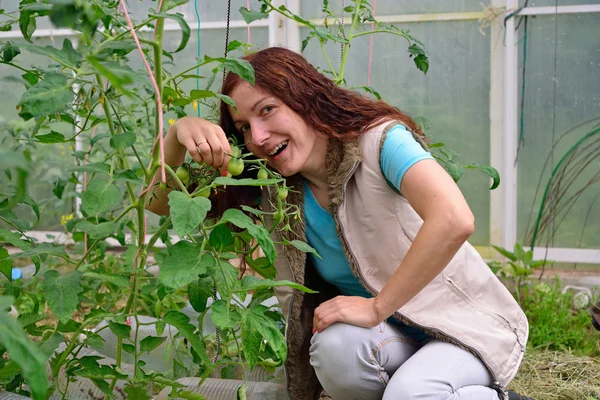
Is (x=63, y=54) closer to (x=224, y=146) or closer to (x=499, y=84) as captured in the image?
(x=224, y=146)

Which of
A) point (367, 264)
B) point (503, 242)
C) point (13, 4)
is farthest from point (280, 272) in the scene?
point (13, 4)

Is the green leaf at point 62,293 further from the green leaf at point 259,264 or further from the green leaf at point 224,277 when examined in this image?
the green leaf at point 259,264

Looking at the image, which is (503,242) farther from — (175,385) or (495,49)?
(175,385)

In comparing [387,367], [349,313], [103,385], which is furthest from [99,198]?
[387,367]

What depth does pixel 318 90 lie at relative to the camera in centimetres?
147

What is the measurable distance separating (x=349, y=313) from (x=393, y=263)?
142 mm

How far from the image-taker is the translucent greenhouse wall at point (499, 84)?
117 inches

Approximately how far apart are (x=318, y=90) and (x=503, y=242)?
184 centimetres

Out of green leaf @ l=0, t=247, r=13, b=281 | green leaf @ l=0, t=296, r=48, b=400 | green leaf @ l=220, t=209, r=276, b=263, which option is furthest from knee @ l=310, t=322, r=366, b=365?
green leaf @ l=0, t=296, r=48, b=400

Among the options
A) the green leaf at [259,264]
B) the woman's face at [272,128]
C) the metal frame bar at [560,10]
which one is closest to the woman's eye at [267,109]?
the woman's face at [272,128]

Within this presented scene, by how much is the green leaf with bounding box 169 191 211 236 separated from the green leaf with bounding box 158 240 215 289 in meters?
0.08

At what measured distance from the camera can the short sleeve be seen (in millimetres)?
1350

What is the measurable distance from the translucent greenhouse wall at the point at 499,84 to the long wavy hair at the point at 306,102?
Result: 1573 millimetres

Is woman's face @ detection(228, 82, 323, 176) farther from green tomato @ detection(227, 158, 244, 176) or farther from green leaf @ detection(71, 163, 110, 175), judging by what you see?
green leaf @ detection(71, 163, 110, 175)
